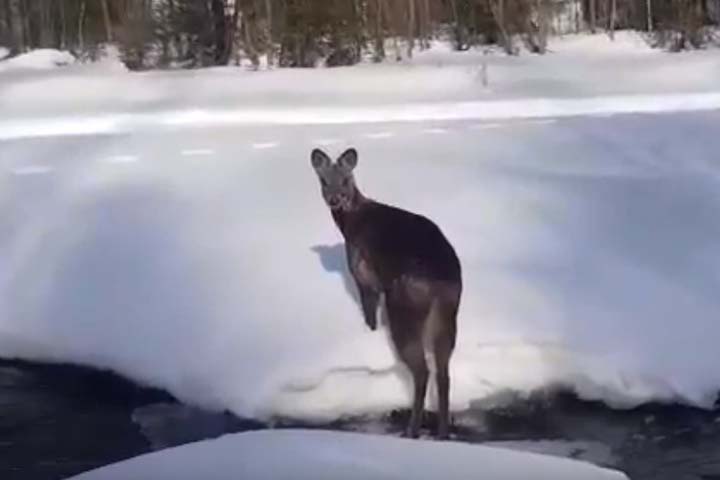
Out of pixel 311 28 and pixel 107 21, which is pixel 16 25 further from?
pixel 311 28

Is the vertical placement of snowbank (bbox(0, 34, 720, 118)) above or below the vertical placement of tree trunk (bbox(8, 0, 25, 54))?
below

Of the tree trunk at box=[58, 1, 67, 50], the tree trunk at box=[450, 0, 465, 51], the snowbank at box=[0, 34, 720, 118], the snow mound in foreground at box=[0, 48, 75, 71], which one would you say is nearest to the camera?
the snowbank at box=[0, 34, 720, 118]

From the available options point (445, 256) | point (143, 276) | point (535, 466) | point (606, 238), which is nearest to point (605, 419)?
point (445, 256)

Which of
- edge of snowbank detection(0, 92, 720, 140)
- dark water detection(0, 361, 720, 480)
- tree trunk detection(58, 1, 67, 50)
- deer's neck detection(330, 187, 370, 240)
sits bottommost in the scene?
dark water detection(0, 361, 720, 480)

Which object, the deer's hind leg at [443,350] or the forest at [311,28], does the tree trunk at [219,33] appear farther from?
the deer's hind leg at [443,350]

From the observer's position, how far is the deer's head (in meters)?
6.72

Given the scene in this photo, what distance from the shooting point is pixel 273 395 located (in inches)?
269

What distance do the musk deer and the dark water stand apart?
0.94 ft

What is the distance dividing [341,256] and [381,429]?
5.38ft

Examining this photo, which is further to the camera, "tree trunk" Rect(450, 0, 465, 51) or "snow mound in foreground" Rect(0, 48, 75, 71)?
"tree trunk" Rect(450, 0, 465, 51)

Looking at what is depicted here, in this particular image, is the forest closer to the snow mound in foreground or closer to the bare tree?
the bare tree

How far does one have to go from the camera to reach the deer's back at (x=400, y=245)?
6.32m

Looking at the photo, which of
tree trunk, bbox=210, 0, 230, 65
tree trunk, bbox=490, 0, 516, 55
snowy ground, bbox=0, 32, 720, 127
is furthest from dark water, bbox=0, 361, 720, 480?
tree trunk, bbox=490, 0, 516, 55

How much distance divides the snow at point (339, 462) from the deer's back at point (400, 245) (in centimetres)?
226
